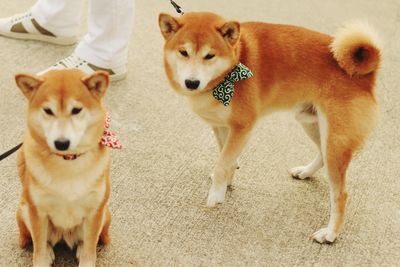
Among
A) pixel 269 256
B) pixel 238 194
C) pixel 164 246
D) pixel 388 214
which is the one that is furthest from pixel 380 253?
pixel 164 246

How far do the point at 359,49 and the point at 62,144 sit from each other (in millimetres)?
955

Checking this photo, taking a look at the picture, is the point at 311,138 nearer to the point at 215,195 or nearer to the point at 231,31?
the point at 215,195

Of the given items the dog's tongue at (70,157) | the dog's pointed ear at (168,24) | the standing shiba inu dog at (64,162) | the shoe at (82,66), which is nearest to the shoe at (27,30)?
the shoe at (82,66)

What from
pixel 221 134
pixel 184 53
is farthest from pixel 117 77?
pixel 184 53

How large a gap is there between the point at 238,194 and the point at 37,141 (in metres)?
0.81

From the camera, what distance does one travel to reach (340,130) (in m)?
1.62

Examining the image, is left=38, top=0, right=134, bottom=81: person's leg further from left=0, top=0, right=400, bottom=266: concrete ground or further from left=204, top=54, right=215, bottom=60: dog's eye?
left=204, top=54, right=215, bottom=60: dog's eye

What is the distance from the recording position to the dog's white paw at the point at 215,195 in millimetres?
1762

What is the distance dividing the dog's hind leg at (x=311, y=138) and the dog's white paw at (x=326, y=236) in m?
0.29

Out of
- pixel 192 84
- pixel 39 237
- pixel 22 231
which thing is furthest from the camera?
pixel 192 84

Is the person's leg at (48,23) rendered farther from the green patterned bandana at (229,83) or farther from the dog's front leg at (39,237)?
the dog's front leg at (39,237)

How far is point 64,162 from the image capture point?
1.29m

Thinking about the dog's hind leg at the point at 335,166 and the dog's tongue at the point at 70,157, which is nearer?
the dog's tongue at the point at 70,157

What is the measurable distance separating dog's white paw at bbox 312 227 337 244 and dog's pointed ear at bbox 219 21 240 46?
65 centimetres
